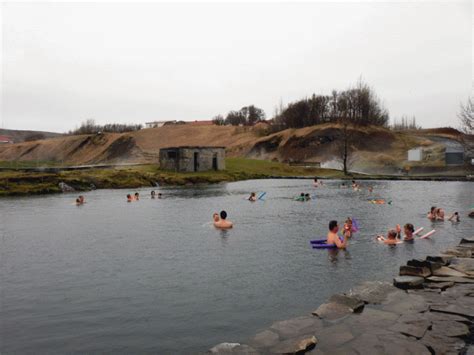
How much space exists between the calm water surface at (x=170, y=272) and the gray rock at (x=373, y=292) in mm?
1319

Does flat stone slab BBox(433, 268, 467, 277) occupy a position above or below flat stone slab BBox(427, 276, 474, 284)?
above

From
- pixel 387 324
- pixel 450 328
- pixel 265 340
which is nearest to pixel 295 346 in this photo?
pixel 265 340

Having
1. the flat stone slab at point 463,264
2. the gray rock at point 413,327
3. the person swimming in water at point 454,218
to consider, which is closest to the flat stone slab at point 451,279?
the flat stone slab at point 463,264

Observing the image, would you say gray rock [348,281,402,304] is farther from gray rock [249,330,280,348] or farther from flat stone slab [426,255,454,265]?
gray rock [249,330,280,348]

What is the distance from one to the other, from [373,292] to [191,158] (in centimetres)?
6996

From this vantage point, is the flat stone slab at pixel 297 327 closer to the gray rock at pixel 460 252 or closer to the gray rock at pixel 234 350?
the gray rock at pixel 234 350

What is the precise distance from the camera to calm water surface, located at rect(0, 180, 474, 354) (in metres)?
11.9

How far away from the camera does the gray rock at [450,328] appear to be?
974 centimetres

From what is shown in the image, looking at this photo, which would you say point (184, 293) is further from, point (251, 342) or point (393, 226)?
point (393, 226)

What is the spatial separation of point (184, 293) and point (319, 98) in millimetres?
138187

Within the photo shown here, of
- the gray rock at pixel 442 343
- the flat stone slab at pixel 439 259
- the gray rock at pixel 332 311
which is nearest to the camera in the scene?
the gray rock at pixel 442 343

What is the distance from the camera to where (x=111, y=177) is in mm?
68625

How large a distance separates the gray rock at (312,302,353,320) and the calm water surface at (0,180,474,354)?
1.30 m

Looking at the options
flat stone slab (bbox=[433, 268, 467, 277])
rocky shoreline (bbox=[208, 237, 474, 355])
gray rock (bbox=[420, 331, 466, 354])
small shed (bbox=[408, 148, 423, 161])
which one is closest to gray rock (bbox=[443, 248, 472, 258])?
flat stone slab (bbox=[433, 268, 467, 277])
